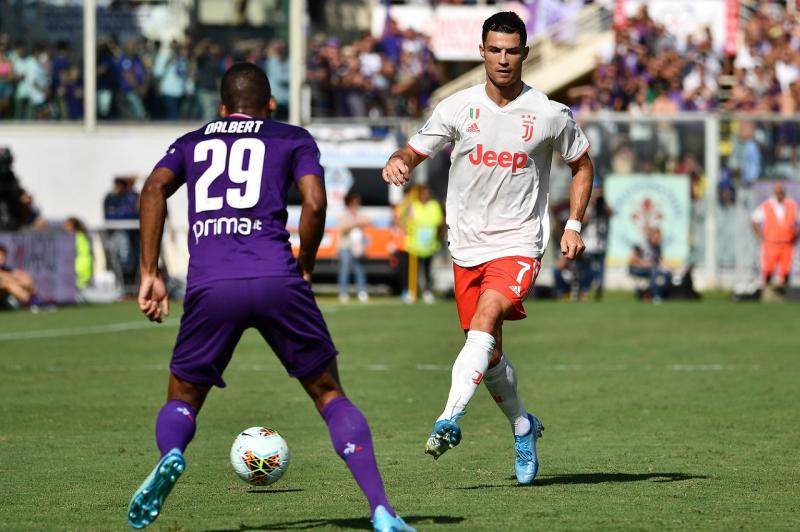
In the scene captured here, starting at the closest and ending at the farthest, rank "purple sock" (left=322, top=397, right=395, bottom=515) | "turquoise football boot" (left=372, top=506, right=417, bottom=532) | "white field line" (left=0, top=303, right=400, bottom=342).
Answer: "turquoise football boot" (left=372, top=506, right=417, bottom=532)
"purple sock" (left=322, top=397, right=395, bottom=515)
"white field line" (left=0, top=303, right=400, bottom=342)

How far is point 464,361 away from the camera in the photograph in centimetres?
775

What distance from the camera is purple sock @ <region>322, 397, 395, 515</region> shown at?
20.6 feet

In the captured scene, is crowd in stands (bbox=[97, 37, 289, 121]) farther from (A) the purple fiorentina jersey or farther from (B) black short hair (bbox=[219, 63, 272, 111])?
(A) the purple fiorentina jersey

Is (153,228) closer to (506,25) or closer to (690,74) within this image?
(506,25)

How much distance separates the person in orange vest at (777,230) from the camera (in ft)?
92.7

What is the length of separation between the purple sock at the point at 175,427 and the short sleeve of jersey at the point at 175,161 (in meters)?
0.97

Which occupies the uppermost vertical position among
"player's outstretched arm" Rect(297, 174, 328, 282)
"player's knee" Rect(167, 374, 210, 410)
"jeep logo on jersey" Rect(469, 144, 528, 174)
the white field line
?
"jeep logo on jersey" Rect(469, 144, 528, 174)

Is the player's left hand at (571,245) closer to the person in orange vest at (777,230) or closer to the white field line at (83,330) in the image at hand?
the white field line at (83,330)

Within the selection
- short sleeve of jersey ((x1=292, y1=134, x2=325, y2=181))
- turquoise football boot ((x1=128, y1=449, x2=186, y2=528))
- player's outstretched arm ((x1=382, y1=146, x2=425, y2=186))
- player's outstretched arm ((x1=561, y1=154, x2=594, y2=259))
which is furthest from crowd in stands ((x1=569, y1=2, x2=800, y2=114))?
turquoise football boot ((x1=128, y1=449, x2=186, y2=528))

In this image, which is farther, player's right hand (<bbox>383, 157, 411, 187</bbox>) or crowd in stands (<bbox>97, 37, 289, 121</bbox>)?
crowd in stands (<bbox>97, 37, 289, 121</bbox>)

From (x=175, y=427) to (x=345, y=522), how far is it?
941mm

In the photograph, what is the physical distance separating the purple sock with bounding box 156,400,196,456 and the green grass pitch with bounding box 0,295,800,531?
1.83 feet

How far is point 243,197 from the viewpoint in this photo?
6406 mm

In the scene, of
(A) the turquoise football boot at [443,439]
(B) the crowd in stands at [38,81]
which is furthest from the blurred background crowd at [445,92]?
(A) the turquoise football boot at [443,439]
